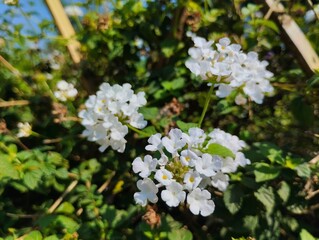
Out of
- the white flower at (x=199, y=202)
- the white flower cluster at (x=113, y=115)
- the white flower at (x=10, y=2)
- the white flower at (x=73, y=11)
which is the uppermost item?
the white flower at (x=73, y=11)

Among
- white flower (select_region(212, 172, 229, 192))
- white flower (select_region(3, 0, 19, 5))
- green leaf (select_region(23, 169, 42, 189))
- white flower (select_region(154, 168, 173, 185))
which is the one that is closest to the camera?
white flower (select_region(154, 168, 173, 185))

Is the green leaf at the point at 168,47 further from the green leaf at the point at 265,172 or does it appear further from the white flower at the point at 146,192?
the white flower at the point at 146,192

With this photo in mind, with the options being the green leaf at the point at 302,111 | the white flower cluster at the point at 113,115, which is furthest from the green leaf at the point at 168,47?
the green leaf at the point at 302,111

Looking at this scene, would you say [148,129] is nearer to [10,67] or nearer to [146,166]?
[146,166]

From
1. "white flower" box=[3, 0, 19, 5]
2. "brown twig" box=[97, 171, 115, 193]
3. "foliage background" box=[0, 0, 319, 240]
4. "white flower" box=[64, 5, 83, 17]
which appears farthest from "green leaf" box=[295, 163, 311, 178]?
"white flower" box=[3, 0, 19, 5]

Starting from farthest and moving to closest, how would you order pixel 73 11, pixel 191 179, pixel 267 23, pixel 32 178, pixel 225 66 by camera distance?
pixel 73 11
pixel 267 23
pixel 32 178
pixel 225 66
pixel 191 179

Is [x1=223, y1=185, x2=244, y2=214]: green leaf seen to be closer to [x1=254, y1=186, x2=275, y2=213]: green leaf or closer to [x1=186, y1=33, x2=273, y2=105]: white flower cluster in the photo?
[x1=254, y1=186, x2=275, y2=213]: green leaf

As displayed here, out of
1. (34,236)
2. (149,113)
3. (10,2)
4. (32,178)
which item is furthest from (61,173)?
(10,2)

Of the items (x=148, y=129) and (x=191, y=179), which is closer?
(x=191, y=179)
